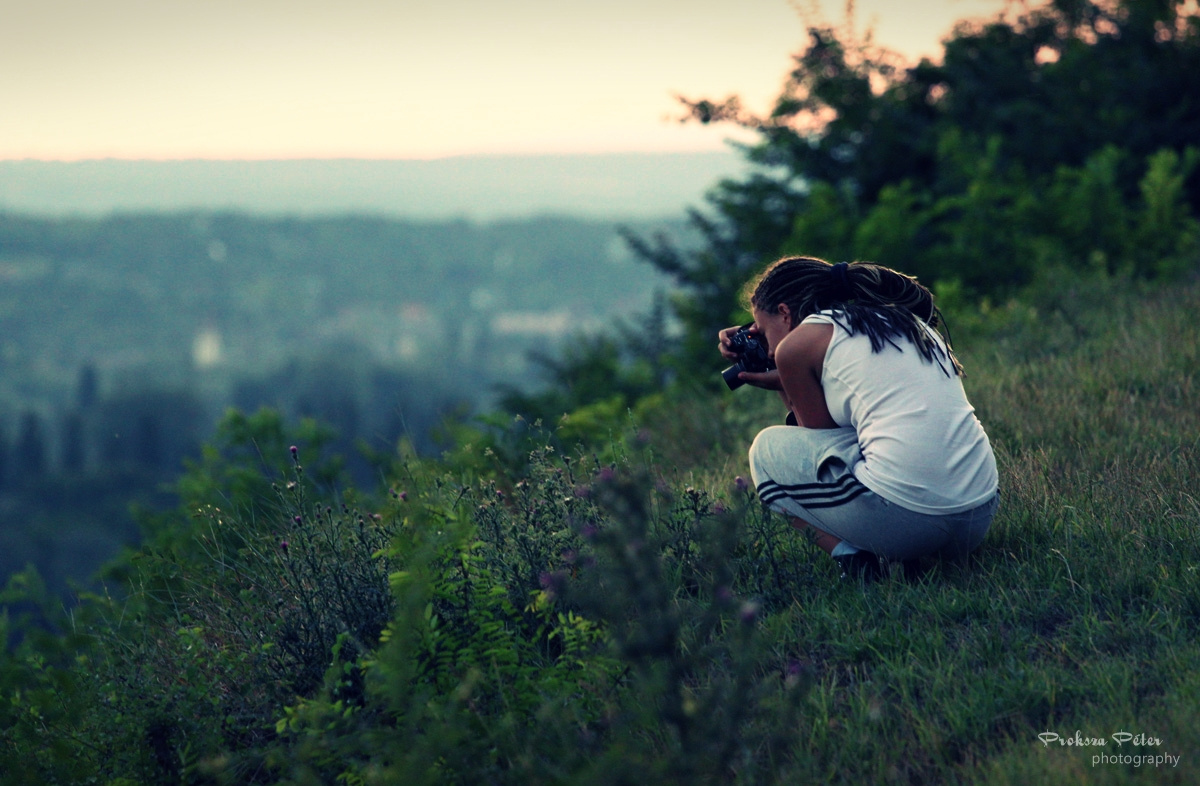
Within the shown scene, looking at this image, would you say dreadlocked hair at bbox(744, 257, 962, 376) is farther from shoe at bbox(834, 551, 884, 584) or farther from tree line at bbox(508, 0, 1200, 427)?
tree line at bbox(508, 0, 1200, 427)

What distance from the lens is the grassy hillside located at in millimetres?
2234

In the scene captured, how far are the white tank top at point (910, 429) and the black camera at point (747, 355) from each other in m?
0.58

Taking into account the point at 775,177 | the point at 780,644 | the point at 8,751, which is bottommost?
the point at 8,751

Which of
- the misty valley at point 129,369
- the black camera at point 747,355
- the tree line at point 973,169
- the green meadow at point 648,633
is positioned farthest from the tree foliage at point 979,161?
the misty valley at point 129,369

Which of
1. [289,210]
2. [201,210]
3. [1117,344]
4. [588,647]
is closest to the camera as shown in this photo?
[588,647]

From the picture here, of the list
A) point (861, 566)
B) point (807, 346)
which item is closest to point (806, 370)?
point (807, 346)

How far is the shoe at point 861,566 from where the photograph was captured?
132 inches

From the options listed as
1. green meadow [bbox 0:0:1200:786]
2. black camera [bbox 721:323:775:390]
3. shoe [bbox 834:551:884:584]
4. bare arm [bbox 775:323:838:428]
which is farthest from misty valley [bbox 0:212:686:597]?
shoe [bbox 834:551:884:584]

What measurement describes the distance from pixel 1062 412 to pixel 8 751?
17.5 feet

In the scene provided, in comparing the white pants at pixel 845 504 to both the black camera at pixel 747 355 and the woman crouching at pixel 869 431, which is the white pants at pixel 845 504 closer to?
the woman crouching at pixel 869 431

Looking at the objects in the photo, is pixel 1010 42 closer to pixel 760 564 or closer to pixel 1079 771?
pixel 760 564

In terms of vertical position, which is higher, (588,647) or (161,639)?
(588,647)

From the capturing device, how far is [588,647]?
2.83m

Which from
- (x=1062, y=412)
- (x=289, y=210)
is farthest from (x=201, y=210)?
(x=1062, y=412)
